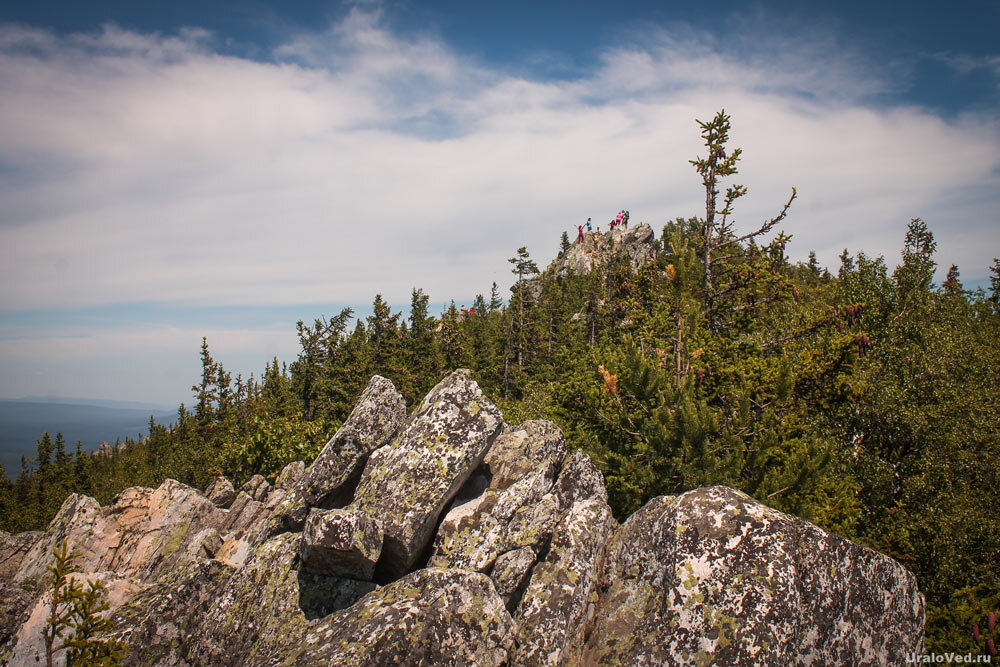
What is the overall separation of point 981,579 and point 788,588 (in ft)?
50.0

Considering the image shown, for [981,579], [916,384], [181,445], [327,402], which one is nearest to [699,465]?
[981,579]

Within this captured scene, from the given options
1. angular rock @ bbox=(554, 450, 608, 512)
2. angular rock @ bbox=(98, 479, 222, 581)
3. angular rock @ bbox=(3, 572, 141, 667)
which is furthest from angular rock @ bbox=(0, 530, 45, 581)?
angular rock @ bbox=(554, 450, 608, 512)

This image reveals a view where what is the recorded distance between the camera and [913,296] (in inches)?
1128

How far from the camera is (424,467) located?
11688mm

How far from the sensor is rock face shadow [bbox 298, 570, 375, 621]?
33.6 ft

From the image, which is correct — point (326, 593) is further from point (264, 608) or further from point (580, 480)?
point (580, 480)

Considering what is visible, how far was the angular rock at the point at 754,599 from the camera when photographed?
7.41 meters

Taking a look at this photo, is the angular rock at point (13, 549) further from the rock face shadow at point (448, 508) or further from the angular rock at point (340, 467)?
the rock face shadow at point (448, 508)

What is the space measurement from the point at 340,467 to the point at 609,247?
11275cm

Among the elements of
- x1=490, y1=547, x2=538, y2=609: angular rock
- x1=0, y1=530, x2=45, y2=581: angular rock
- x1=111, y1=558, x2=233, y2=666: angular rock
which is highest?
x1=490, y1=547, x2=538, y2=609: angular rock

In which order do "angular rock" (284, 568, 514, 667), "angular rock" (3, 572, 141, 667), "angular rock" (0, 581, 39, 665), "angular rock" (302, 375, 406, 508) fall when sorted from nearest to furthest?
"angular rock" (284, 568, 514, 667) → "angular rock" (3, 572, 141, 667) → "angular rock" (302, 375, 406, 508) → "angular rock" (0, 581, 39, 665)

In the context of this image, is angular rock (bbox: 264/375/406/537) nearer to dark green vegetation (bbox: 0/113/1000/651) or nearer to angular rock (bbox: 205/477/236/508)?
dark green vegetation (bbox: 0/113/1000/651)

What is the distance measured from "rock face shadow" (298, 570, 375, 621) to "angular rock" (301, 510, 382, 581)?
0.52ft

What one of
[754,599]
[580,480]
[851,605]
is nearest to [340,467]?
[580,480]
